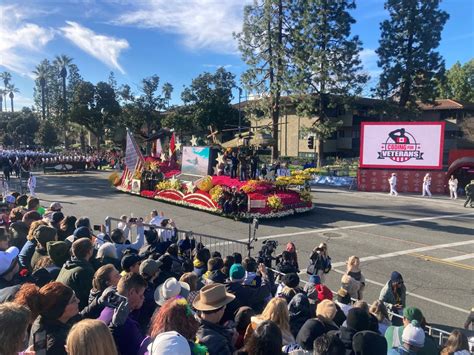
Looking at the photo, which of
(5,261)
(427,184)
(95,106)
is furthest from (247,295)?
(95,106)

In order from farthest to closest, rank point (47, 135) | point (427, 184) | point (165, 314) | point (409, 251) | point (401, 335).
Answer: point (47, 135) → point (427, 184) → point (409, 251) → point (401, 335) → point (165, 314)

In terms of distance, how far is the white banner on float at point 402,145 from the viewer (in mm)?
24922

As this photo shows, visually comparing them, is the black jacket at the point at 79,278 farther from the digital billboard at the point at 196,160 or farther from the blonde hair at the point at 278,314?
the digital billboard at the point at 196,160

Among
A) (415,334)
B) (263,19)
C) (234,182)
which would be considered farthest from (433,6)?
(415,334)

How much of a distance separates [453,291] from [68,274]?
8.79 meters

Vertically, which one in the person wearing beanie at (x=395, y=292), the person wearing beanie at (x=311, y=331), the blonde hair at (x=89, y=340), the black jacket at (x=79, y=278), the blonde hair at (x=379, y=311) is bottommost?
the person wearing beanie at (x=395, y=292)

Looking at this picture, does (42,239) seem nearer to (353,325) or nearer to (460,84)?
(353,325)

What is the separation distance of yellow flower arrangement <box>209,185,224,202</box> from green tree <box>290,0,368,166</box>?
19.3 m

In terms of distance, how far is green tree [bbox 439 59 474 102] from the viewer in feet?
180

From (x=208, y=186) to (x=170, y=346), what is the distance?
17386 millimetres

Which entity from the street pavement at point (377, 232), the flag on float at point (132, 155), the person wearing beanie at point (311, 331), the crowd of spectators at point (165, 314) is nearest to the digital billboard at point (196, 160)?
the street pavement at point (377, 232)

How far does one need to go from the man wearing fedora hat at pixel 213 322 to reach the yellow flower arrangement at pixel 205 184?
15954 millimetres

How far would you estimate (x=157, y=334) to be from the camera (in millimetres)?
3105

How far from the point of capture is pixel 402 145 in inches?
1021
